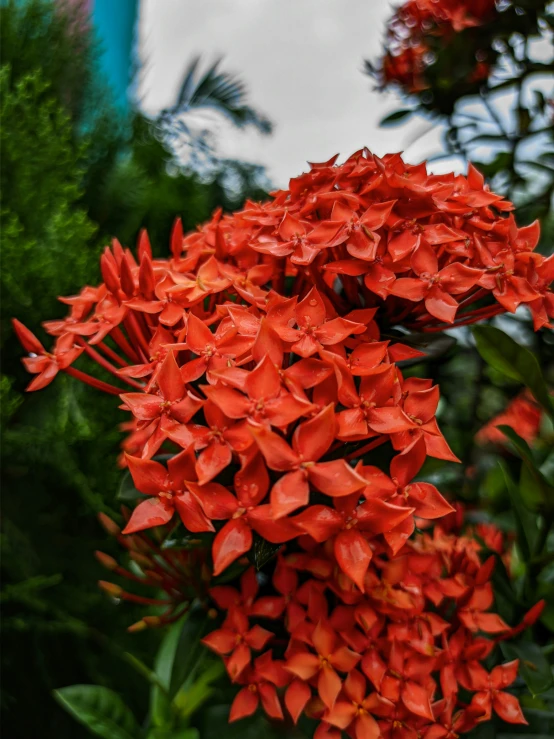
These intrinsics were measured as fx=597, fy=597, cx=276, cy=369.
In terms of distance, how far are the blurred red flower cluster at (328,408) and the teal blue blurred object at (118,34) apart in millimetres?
1017

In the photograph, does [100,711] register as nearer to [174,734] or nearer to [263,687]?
[174,734]

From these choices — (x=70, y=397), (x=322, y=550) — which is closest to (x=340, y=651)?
(x=322, y=550)

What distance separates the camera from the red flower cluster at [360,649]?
366 millimetres

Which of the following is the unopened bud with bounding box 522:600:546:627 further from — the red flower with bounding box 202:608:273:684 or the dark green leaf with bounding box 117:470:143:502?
the dark green leaf with bounding box 117:470:143:502

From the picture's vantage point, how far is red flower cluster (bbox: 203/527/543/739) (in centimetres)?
37

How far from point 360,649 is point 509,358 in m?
0.23

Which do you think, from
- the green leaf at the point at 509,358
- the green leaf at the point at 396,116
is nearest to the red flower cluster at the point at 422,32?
the green leaf at the point at 396,116

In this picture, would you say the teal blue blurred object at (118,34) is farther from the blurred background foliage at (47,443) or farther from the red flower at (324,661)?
the red flower at (324,661)

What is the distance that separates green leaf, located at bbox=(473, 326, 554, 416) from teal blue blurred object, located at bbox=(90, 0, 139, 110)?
1083 mm

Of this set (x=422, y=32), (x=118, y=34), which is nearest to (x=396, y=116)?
(x=422, y=32)

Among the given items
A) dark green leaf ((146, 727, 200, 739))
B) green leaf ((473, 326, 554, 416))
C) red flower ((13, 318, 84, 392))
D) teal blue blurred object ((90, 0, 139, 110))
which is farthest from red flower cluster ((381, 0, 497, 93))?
dark green leaf ((146, 727, 200, 739))

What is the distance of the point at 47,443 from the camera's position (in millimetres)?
810

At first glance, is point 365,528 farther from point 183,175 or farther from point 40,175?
point 183,175

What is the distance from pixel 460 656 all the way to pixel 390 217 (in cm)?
31
